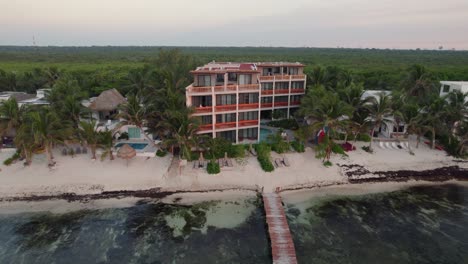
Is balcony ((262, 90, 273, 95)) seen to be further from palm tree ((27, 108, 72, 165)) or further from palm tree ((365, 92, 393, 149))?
palm tree ((27, 108, 72, 165))

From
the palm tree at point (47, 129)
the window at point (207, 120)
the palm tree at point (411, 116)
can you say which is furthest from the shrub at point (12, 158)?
the palm tree at point (411, 116)

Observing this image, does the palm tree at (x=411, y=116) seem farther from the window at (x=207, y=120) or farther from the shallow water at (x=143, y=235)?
the window at (x=207, y=120)

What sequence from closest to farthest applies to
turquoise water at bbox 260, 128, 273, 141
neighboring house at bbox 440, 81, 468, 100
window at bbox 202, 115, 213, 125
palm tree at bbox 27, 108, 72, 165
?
palm tree at bbox 27, 108, 72, 165 → window at bbox 202, 115, 213, 125 → turquoise water at bbox 260, 128, 273, 141 → neighboring house at bbox 440, 81, 468, 100

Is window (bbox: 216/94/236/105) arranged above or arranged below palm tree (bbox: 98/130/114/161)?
above

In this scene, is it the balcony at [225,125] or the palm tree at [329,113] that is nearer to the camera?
the palm tree at [329,113]

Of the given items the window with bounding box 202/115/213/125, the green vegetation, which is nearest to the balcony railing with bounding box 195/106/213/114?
the window with bounding box 202/115/213/125

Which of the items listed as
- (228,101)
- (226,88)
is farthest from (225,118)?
(226,88)

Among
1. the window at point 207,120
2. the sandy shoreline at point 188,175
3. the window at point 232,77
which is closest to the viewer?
the sandy shoreline at point 188,175
